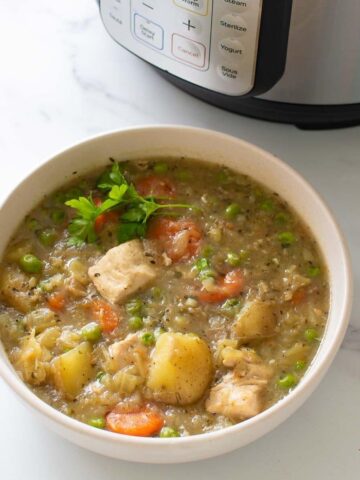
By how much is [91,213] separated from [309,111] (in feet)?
1.56

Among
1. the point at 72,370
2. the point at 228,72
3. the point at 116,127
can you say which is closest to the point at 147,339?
the point at 72,370

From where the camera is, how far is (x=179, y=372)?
1.31m

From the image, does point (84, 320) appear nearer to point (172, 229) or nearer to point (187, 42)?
point (172, 229)

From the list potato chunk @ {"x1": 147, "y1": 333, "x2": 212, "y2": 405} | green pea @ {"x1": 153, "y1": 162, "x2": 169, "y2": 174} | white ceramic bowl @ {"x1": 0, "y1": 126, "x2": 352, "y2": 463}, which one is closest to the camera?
white ceramic bowl @ {"x1": 0, "y1": 126, "x2": 352, "y2": 463}

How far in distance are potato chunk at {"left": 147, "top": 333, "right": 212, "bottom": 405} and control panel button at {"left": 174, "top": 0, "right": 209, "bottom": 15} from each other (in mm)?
567

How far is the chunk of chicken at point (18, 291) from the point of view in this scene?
1.43 metres

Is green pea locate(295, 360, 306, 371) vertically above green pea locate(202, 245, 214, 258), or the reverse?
green pea locate(202, 245, 214, 258)

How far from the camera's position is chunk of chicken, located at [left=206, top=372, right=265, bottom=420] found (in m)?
1.28

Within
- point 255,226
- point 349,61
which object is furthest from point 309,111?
A: point 255,226

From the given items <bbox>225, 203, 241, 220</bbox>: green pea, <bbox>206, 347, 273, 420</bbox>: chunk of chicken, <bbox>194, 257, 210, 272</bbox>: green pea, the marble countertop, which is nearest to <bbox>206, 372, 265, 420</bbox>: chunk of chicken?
<bbox>206, 347, 273, 420</bbox>: chunk of chicken

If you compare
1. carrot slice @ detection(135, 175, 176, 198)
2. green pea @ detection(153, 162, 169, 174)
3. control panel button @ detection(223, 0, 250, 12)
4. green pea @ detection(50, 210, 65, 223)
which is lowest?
green pea @ detection(50, 210, 65, 223)

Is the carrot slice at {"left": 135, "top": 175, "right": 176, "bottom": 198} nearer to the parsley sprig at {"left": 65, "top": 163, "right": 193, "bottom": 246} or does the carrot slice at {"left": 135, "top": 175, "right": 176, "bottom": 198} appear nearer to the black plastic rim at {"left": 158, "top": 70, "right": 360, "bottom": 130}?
the parsley sprig at {"left": 65, "top": 163, "right": 193, "bottom": 246}

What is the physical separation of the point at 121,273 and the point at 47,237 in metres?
0.18

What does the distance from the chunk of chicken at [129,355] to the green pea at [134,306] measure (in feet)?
0.19
